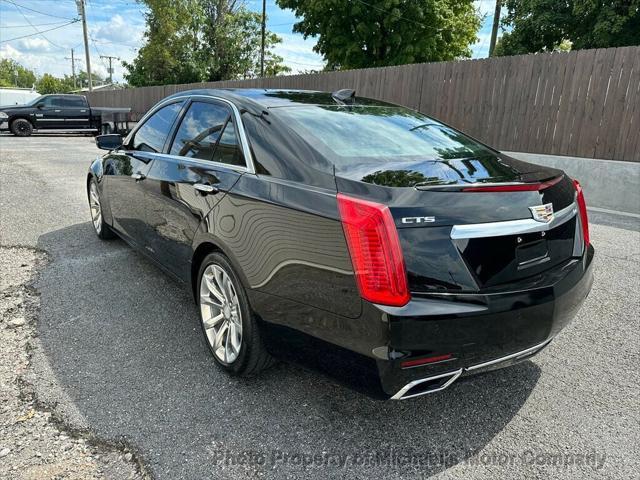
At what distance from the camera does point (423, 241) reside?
1844 millimetres

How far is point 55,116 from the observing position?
771 inches

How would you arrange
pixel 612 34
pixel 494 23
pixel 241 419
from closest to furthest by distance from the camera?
pixel 241 419 < pixel 612 34 < pixel 494 23

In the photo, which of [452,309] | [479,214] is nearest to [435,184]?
[479,214]

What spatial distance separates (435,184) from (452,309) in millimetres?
535

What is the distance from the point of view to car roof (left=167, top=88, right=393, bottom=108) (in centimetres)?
285

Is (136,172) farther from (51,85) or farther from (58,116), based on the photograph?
(51,85)

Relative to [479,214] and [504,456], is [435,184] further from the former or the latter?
[504,456]

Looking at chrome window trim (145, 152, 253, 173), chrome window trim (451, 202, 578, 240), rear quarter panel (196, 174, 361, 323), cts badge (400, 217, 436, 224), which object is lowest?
rear quarter panel (196, 174, 361, 323)

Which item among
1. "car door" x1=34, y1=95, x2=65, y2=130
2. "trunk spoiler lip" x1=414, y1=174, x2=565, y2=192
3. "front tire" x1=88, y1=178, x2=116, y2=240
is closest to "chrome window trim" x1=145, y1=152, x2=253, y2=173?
"trunk spoiler lip" x1=414, y1=174, x2=565, y2=192

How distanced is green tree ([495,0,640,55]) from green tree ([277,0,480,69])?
3447 mm

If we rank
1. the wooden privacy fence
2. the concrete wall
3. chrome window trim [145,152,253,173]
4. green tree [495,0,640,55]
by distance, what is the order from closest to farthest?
1. chrome window trim [145,152,253,173]
2. the concrete wall
3. the wooden privacy fence
4. green tree [495,0,640,55]

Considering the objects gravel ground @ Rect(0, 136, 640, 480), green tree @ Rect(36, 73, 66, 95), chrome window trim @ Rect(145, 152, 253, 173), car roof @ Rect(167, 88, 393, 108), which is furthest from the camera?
green tree @ Rect(36, 73, 66, 95)

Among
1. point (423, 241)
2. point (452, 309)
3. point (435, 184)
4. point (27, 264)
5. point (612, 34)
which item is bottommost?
point (27, 264)

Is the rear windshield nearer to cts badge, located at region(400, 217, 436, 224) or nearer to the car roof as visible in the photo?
the car roof
